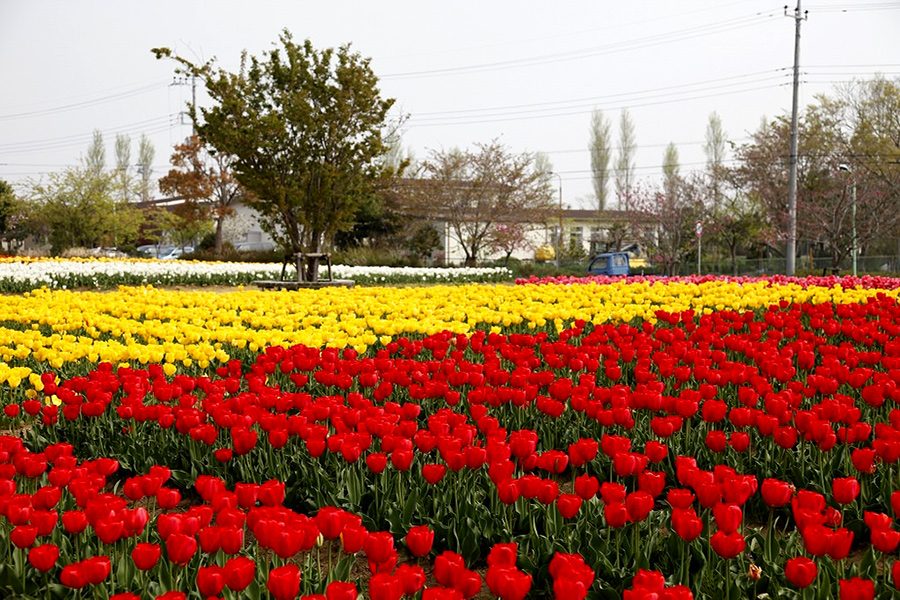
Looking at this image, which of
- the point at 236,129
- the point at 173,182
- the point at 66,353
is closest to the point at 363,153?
the point at 236,129

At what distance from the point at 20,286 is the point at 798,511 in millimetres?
17454

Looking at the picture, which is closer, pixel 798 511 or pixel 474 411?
pixel 798 511

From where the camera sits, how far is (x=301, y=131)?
66.0 feet

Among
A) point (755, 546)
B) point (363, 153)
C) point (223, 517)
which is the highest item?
point (363, 153)

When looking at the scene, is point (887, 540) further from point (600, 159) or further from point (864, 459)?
point (600, 159)

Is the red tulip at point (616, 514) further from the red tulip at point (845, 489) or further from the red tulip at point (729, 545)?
the red tulip at point (845, 489)

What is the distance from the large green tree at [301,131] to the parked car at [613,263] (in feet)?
41.7

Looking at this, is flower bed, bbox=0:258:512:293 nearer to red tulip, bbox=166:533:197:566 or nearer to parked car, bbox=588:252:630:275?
parked car, bbox=588:252:630:275

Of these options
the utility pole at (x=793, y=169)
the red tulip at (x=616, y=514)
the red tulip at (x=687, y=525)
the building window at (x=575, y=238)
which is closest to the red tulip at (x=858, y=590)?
the red tulip at (x=687, y=525)

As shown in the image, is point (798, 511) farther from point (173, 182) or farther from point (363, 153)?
point (173, 182)

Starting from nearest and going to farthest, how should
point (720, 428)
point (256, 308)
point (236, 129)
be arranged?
1. point (720, 428)
2. point (256, 308)
3. point (236, 129)

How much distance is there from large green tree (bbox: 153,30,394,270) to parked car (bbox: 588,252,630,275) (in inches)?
501

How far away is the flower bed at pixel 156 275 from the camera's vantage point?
17641mm

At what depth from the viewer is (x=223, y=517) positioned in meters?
2.47
